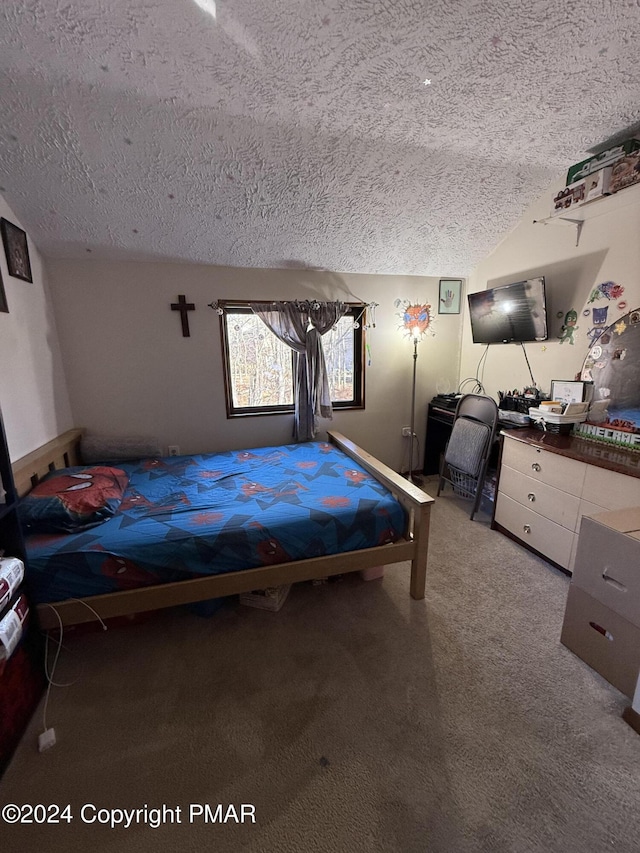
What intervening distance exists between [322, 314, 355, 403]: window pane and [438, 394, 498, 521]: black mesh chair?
1.07m

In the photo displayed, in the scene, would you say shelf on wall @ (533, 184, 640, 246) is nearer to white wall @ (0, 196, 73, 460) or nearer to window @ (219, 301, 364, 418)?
window @ (219, 301, 364, 418)

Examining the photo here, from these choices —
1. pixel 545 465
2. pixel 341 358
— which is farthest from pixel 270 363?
pixel 545 465

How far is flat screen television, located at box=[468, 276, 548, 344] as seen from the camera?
261cm

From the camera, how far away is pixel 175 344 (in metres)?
2.95

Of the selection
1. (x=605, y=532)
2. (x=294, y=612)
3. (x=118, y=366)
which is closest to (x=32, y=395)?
(x=118, y=366)

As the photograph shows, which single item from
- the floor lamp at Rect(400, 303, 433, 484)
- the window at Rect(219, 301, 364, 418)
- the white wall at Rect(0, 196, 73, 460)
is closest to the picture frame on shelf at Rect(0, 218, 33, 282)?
the white wall at Rect(0, 196, 73, 460)

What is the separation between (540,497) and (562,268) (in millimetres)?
1667

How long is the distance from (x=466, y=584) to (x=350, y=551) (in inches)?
33.0

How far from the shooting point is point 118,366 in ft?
9.41

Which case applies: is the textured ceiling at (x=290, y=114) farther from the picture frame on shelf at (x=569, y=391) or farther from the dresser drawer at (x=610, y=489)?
the dresser drawer at (x=610, y=489)

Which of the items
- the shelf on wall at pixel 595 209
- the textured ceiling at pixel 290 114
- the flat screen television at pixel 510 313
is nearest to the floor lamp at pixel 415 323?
the flat screen television at pixel 510 313

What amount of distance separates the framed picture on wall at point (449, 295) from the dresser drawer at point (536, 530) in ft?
6.47

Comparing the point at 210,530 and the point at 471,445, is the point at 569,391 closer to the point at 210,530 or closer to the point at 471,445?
the point at 471,445

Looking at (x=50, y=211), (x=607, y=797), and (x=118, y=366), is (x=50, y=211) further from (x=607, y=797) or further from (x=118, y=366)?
(x=607, y=797)
